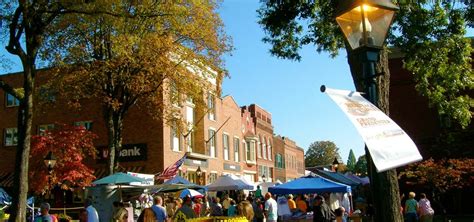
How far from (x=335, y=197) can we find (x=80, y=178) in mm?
14219

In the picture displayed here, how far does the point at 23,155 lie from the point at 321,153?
348 ft

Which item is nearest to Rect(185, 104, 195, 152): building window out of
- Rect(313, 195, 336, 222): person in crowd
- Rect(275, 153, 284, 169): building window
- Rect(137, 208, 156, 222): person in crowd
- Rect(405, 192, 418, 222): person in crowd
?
Rect(405, 192, 418, 222): person in crowd

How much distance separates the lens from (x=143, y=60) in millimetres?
21750

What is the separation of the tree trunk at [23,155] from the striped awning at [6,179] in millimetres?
20292

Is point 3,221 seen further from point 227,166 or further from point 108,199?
point 227,166

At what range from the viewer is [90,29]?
72.3 feet

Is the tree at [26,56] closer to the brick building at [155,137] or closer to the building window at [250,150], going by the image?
the brick building at [155,137]

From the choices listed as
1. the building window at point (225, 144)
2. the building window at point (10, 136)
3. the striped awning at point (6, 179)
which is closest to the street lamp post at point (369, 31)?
the striped awning at point (6, 179)

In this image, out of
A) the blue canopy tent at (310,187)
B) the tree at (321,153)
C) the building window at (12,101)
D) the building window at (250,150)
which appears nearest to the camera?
the blue canopy tent at (310,187)

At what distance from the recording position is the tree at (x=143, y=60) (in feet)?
70.3

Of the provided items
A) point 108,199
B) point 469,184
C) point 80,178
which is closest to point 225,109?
point 80,178

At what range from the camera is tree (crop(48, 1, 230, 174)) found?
21422 mm

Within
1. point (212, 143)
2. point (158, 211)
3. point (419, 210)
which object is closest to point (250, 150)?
point (212, 143)

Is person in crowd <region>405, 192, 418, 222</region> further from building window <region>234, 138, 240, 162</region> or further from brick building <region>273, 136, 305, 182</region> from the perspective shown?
brick building <region>273, 136, 305, 182</region>
